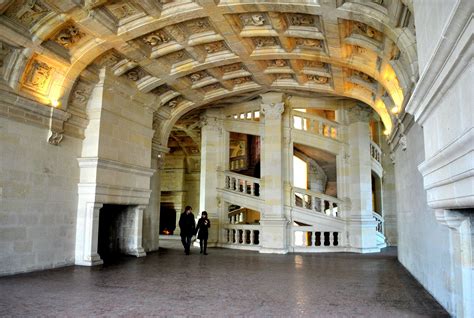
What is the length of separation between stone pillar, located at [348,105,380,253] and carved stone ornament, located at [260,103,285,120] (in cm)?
276

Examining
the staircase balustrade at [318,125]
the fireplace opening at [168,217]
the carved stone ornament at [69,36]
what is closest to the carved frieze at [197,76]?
the carved stone ornament at [69,36]

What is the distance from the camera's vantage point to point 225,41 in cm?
903

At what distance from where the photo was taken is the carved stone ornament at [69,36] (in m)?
7.89

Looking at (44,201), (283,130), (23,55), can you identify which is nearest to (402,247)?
(283,130)

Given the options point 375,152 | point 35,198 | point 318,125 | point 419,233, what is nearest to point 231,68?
point 318,125

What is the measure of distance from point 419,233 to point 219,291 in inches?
154

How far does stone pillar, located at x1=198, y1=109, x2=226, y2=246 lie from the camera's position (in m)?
14.0

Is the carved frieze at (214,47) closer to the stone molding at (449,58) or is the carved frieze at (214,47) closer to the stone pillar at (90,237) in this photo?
the stone pillar at (90,237)

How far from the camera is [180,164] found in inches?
917

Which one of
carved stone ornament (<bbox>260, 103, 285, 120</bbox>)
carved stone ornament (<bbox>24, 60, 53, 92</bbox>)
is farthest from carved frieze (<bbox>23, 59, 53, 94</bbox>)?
carved stone ornament (<bbox>260, 103, 285, 120</bbox>)

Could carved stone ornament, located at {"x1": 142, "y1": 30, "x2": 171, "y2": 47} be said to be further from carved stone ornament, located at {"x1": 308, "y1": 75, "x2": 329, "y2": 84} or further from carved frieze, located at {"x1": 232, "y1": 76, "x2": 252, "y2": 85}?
carved stone ornament, located at {"x1": 308, "y1": 75, "x2": 329, "y2": 84}

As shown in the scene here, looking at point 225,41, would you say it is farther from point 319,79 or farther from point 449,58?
point 449,58

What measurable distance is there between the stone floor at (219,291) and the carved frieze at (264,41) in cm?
547

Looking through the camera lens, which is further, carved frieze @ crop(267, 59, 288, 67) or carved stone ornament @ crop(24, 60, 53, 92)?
carved frieze @ crop(267, 59, 288, 67)
